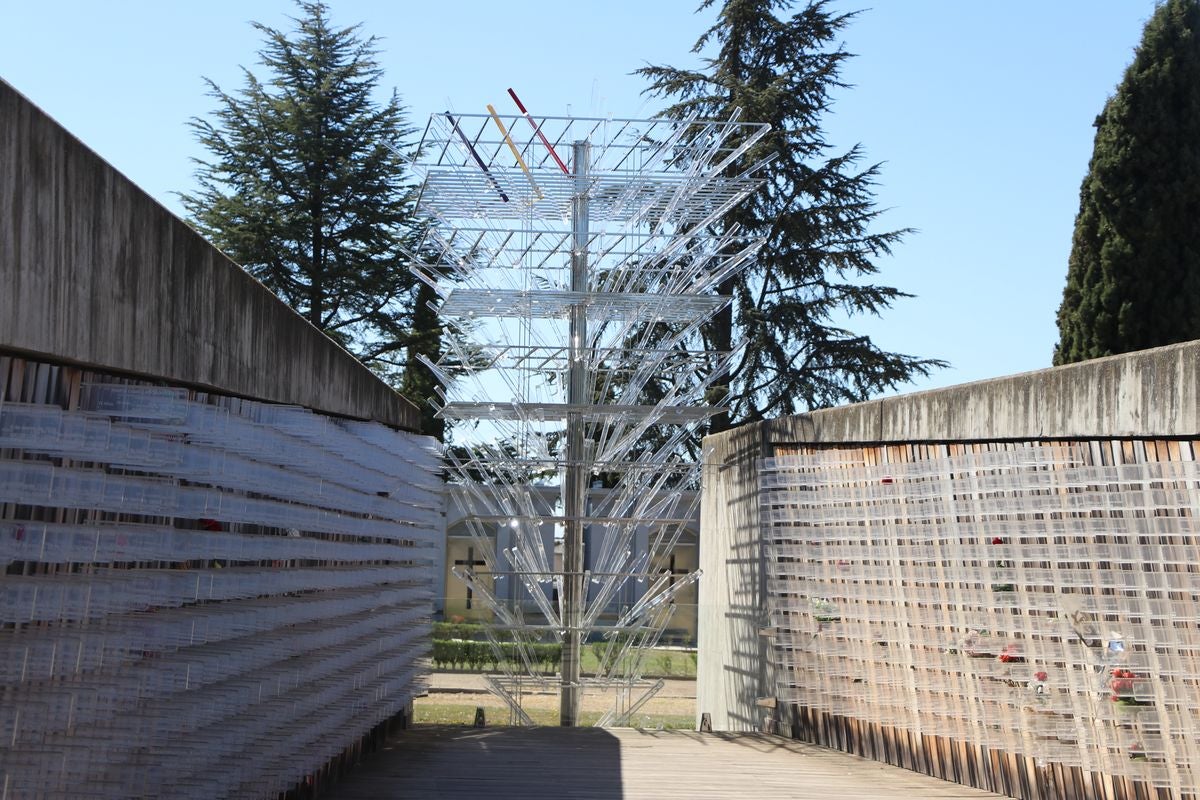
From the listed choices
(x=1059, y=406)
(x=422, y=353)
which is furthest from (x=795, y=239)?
(x=1059, y=406)

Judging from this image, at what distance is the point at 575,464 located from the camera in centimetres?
1181

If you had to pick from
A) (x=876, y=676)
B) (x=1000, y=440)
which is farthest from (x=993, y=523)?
(x=876, y=676)

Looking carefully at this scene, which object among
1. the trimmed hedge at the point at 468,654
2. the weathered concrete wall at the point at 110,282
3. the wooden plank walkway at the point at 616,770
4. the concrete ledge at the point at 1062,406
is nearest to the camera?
the weathered concrete wall at the point at 110,282

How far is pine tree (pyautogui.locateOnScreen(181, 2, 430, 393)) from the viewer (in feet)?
74.4

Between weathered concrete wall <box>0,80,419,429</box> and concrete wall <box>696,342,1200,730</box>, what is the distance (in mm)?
3152

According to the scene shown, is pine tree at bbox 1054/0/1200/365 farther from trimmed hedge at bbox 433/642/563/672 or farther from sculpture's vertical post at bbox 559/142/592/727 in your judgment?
trimmed hedge at bbox 433/642/563/672

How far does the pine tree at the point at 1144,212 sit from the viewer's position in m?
12.9

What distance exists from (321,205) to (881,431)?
1687cm

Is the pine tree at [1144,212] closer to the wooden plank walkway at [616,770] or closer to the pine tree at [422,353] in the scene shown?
the wooden plank walkway at [616,770]

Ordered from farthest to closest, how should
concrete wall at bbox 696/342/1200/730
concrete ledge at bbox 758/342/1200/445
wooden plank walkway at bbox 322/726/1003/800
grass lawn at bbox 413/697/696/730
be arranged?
grass lawn at bbox 413/697/696/730 < wooden plank walkway at bbox 322/726/1003/800 < concrete wall at bbox 696/342/1200/730 < concrete ledge at bbox 758/342/1200/445

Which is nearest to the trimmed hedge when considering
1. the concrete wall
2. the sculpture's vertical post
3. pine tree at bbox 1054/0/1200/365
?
the concrete wall

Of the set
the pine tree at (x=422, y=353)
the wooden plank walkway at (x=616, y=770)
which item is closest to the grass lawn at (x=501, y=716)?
the wooden plank walkway at (x=616, y=770)

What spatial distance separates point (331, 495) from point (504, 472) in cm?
625

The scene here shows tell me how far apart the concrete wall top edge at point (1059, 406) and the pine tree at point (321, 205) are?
15.4 meters
